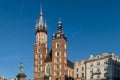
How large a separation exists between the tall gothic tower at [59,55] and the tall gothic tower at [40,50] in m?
7.19

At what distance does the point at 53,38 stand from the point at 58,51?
786cm

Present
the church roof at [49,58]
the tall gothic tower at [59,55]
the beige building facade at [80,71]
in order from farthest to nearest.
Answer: the church roof at [49,58] < the tall gothic tower at [59,55] < the beige building facade at [80,71]

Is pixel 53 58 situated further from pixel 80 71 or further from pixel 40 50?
pixel 80 71

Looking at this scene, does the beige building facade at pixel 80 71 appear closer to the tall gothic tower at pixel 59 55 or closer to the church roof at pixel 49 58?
the tall gothic tower at pixel 59 55

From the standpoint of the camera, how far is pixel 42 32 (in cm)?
18675

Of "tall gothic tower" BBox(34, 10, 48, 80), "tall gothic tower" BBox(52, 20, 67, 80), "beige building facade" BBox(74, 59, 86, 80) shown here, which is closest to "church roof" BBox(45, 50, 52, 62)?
"tall gothic tower" BBox(34, 10, 48, 80)

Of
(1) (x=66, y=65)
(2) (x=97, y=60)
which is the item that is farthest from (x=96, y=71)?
(1) (x=66, y=65)

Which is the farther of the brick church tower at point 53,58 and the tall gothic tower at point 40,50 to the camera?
the tall gothic tower at point 40,50

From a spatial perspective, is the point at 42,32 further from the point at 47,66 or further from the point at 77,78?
the point at 77,78

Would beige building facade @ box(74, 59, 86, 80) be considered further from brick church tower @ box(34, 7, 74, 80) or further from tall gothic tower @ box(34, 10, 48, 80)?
tall gothic tower @ box(34, 10, 48, 80)

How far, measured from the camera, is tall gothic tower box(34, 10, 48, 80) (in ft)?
577

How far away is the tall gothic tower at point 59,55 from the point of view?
170 m

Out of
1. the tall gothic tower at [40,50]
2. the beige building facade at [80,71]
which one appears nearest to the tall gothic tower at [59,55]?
the beige building facade at [80,71]

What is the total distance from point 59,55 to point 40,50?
12940 mm
